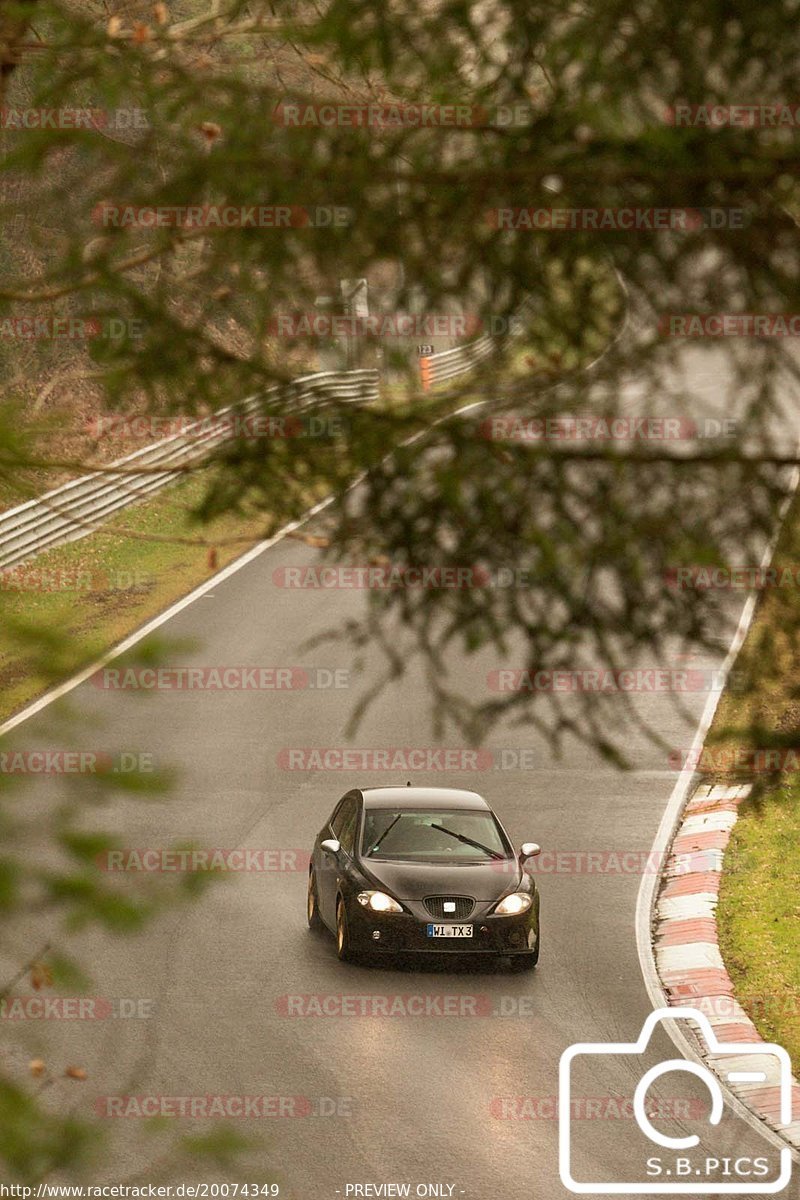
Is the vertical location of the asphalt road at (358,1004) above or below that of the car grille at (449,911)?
below

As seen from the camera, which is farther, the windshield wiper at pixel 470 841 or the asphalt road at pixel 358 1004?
the windshield wiper at pixel 470 841

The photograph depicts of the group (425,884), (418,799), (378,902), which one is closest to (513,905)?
(425,884)

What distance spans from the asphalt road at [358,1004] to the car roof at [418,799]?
4.18 feet

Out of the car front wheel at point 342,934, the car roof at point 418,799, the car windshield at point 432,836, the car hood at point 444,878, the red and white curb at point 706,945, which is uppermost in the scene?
the car roof at point 418,799

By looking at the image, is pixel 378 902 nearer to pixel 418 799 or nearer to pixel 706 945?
pixel 418 799

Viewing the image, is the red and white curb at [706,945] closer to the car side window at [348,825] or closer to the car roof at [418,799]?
the car roof at [418,799]

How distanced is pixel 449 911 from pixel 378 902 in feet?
1.88

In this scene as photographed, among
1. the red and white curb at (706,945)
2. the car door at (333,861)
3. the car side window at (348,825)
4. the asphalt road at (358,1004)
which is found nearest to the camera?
the asphalt road at (358,1004)

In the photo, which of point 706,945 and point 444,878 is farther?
point 706,945

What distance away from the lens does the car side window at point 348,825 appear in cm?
1333

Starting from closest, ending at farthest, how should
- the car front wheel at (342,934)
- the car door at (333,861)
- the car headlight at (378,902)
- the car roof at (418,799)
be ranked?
the car headlight at (378,902)
the car front wheel at (342,934)
the car door at (333,861)
the car roof at (418,799)

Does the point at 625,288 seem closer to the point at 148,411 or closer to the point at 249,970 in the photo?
the point at 148,411

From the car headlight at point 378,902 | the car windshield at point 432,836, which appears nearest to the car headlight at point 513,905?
the car windshield at point 432,836

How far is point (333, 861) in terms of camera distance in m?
13.2
